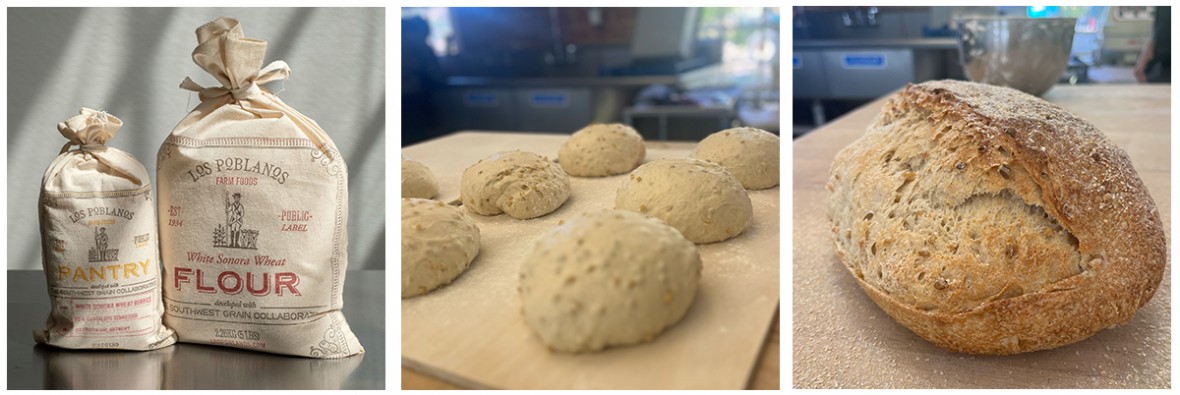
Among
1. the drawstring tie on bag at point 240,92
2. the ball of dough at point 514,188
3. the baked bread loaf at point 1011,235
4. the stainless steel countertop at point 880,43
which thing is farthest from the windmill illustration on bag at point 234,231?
the stainless steel countertop at point 880,43

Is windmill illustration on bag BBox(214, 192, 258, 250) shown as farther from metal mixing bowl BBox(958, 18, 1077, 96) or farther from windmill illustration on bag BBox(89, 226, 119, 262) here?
metal mixing bowl BBox(958, 18, 1077, 96)

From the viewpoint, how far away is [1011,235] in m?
0.93

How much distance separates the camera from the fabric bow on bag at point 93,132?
1007 millimetres

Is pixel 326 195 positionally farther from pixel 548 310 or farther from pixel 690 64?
pixel 690 64

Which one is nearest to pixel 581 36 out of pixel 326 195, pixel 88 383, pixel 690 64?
pixel 690 64

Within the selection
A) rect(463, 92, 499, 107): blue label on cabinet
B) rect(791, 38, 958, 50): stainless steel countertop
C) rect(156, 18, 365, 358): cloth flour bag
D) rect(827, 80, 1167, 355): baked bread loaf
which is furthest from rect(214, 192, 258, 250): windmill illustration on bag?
rect(791, 38, 958, 50): stainless steel countertop

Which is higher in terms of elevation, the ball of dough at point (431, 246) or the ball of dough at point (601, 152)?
the ball of dough at point (601, 152)

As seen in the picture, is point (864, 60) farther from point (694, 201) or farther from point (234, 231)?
point (234, 231)

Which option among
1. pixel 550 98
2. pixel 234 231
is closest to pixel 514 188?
pixel 234 231

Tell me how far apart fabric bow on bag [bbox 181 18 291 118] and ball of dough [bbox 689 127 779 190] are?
2.01 ft

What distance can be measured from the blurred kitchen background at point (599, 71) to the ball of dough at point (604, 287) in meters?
0.63

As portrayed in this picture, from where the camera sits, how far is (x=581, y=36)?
2.86 metres

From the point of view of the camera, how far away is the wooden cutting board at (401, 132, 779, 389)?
835mm

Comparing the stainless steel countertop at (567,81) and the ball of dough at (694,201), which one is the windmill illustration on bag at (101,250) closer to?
the ball of dough at (694,201)
